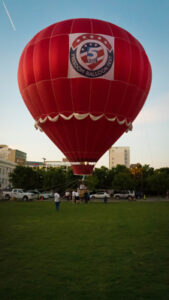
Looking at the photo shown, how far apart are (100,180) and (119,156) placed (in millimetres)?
94498

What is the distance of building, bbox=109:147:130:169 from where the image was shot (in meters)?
168

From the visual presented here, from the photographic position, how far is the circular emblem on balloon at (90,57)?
693 inches

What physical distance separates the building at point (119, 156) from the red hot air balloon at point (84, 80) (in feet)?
485

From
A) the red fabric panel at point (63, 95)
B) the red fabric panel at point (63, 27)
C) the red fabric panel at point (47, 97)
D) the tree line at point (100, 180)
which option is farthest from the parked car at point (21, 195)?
the red fabric panel at point (63, 27)

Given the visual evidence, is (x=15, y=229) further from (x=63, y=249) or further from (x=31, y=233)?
(x=63, y=249)

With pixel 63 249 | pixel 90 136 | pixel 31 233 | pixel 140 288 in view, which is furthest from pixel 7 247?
pixel 90 136

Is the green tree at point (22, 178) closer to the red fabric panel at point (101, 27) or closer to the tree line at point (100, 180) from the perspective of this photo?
the tree line at point (100, 180)

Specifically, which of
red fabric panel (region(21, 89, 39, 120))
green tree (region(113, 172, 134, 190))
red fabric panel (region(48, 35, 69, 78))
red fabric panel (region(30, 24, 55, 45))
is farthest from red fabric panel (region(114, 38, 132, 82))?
green tree (region(113, 172, 134, 190))

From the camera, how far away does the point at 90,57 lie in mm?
17594

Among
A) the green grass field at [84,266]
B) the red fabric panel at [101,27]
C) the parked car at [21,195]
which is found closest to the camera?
the green grass field at [84,266]

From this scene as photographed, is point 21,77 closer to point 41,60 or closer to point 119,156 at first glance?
point 41,60

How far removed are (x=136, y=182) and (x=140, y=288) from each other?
65403mm

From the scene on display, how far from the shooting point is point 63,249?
24.3ft

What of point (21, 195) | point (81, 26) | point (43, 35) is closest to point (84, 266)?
point (81, 26)
